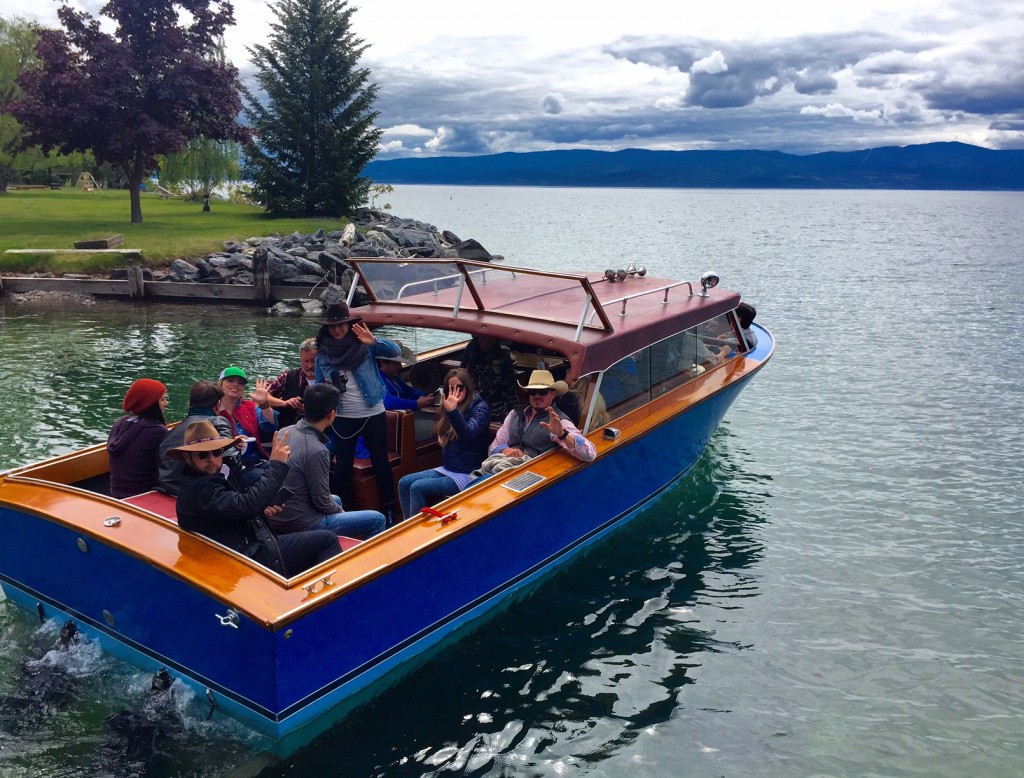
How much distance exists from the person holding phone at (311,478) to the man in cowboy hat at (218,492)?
0.25m

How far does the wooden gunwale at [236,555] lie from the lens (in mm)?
5020

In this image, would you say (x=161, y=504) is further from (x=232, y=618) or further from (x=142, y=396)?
(x=232, y=618)

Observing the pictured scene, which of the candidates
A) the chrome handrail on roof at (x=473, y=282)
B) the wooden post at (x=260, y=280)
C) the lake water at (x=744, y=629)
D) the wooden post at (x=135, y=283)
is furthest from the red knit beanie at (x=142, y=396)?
the wooden post at (x=135, y=283)

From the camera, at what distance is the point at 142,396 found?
6383mm

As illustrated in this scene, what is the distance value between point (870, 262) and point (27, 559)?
46236 millimetres

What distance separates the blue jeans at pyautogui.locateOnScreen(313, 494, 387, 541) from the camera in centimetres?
622

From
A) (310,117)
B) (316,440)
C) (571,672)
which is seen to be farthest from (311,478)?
(310,117)

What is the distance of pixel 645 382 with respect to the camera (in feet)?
29.8

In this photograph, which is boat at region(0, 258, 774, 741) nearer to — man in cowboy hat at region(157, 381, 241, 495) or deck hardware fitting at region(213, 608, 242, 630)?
deck hardware fitting at region(213, 608, 242, 630)

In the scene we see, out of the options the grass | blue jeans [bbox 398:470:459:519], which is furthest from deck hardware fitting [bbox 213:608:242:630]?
the grass

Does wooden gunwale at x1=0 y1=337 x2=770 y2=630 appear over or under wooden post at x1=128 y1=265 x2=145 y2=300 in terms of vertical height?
under

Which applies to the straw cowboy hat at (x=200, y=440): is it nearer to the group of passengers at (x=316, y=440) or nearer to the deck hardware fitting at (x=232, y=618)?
the group of passengers at (x=316, y=440)

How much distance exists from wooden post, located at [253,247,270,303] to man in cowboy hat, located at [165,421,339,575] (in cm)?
1995

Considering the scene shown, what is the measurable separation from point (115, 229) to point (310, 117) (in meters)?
12.6
